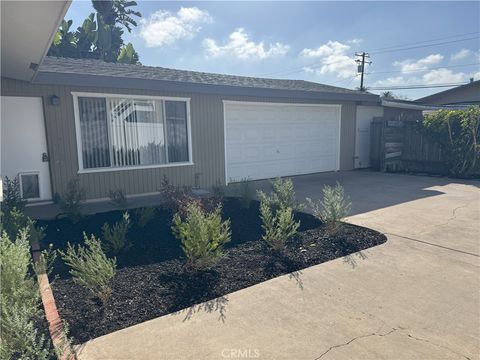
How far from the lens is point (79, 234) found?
204 inches

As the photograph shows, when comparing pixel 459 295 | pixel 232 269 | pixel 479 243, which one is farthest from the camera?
pixel 479 243

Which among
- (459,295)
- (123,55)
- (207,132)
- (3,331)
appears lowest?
(459,295)

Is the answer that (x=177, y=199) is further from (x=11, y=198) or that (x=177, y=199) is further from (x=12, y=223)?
(x=11, y=198)

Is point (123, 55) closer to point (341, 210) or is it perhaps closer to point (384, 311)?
point (341, 210)

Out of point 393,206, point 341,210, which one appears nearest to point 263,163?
point 393,206

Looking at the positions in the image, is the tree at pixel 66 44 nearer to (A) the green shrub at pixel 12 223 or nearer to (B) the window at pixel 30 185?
(B) the window at pixel 30 185

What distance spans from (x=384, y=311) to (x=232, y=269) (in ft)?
5.55

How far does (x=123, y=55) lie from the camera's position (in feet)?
75.6

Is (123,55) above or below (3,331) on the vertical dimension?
above

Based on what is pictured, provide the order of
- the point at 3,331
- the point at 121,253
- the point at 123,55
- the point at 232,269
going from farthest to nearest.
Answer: the point at 123,55 < the point at 121,253 < the point at 232,269 < the point at 3,331

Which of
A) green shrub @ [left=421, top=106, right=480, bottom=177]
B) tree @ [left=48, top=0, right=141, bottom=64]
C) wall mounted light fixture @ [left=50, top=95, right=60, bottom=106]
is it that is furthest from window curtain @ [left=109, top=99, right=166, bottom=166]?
tree @ [left=48, top=0, right=141, bottom=64]

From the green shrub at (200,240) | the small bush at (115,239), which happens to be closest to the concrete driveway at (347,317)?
the green shrub at (200,240)

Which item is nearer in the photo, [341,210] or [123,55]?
[341,210]

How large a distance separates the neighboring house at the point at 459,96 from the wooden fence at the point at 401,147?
10.4 meters
